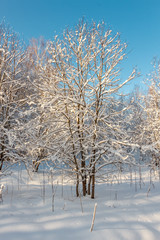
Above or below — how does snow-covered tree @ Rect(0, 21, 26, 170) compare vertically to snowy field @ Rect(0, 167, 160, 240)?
above

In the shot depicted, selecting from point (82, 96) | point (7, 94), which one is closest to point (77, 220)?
point (82, 96)

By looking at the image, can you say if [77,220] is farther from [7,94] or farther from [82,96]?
[7,94]

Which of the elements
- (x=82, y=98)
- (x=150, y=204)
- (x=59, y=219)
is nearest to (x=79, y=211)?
(x=59, y=219)

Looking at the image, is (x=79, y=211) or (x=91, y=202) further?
(x=91, y=202)

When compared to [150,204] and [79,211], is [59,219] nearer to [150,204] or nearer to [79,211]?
[79,211]

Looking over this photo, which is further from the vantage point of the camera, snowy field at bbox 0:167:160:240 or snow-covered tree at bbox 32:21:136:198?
snow-covered tree at bbox 32:21:136:198

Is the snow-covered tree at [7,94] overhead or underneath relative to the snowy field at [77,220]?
overhead

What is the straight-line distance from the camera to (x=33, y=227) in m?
2.34

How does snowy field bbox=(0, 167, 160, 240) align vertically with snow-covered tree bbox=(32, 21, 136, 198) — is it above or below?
below

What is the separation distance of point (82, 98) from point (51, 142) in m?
1.40

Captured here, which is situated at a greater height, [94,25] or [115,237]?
[94,25]

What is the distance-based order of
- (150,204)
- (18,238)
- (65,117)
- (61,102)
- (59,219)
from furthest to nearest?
1. (65,117)
2. (61,102)
3. (150,204)
4. (59,219)
5. (18,238)

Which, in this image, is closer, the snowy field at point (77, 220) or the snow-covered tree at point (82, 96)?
the snowy field at point (77, 220)

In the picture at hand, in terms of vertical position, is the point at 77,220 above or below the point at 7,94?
below
